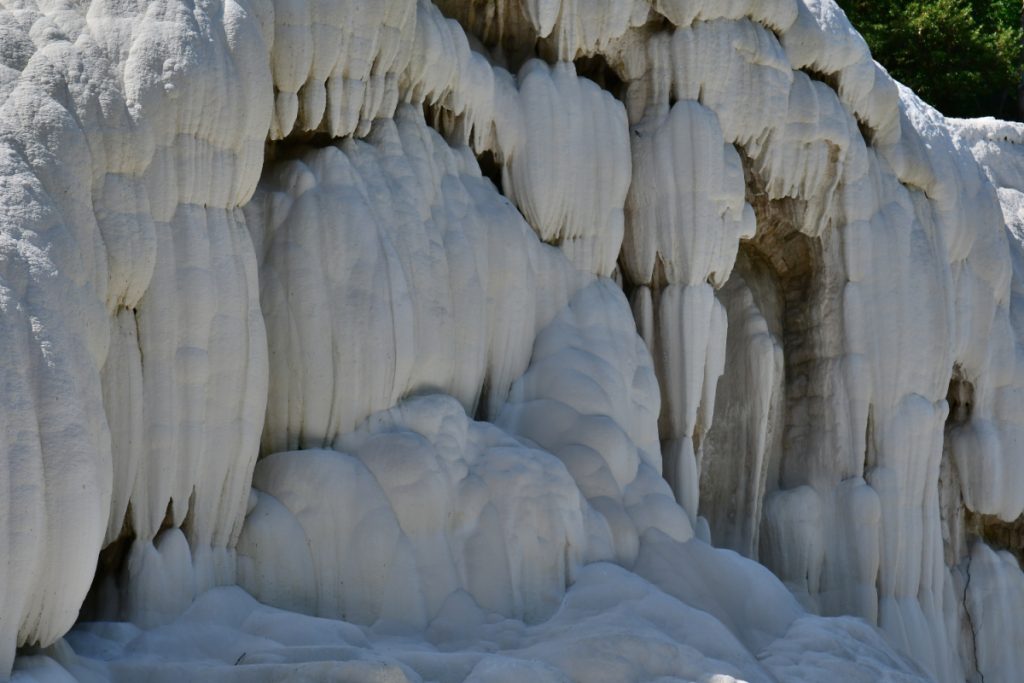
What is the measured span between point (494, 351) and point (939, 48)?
39.4ft

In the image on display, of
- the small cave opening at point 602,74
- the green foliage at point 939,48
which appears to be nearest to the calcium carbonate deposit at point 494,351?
the small cave opening at point 602,74

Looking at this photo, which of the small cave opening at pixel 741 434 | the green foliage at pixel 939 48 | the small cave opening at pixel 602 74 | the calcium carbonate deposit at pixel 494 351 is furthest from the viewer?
the green foliage at pixel 939 48

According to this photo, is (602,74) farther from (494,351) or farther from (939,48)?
(939,48)

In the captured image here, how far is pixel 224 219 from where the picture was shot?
328 inches

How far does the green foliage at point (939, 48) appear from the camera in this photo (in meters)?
20.5

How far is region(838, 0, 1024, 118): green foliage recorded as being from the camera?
67.2 feet

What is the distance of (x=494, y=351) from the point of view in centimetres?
1052

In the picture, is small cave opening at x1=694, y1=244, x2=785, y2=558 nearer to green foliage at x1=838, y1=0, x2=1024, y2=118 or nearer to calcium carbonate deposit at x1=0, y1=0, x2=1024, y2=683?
calcium carbonate deposit at x1=0, y1=0, x2=1024, y2=683

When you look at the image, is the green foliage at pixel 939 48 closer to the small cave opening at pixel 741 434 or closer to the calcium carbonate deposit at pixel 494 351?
the calcium carbonate deposit at pixel 494 351

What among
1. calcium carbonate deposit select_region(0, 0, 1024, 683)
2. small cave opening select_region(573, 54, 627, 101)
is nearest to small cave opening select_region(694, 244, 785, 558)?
calcium carbonate deposit select_region(0, 0, 1024, 683)

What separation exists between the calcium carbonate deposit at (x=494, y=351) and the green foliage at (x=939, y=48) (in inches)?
234

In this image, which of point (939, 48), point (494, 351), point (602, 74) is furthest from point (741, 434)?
point (939, 48)

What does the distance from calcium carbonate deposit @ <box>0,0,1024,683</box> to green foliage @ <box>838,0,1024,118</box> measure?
5.94 m

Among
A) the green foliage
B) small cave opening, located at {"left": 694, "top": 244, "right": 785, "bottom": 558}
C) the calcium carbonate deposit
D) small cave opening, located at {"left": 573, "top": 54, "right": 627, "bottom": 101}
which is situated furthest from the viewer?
the green foliage
